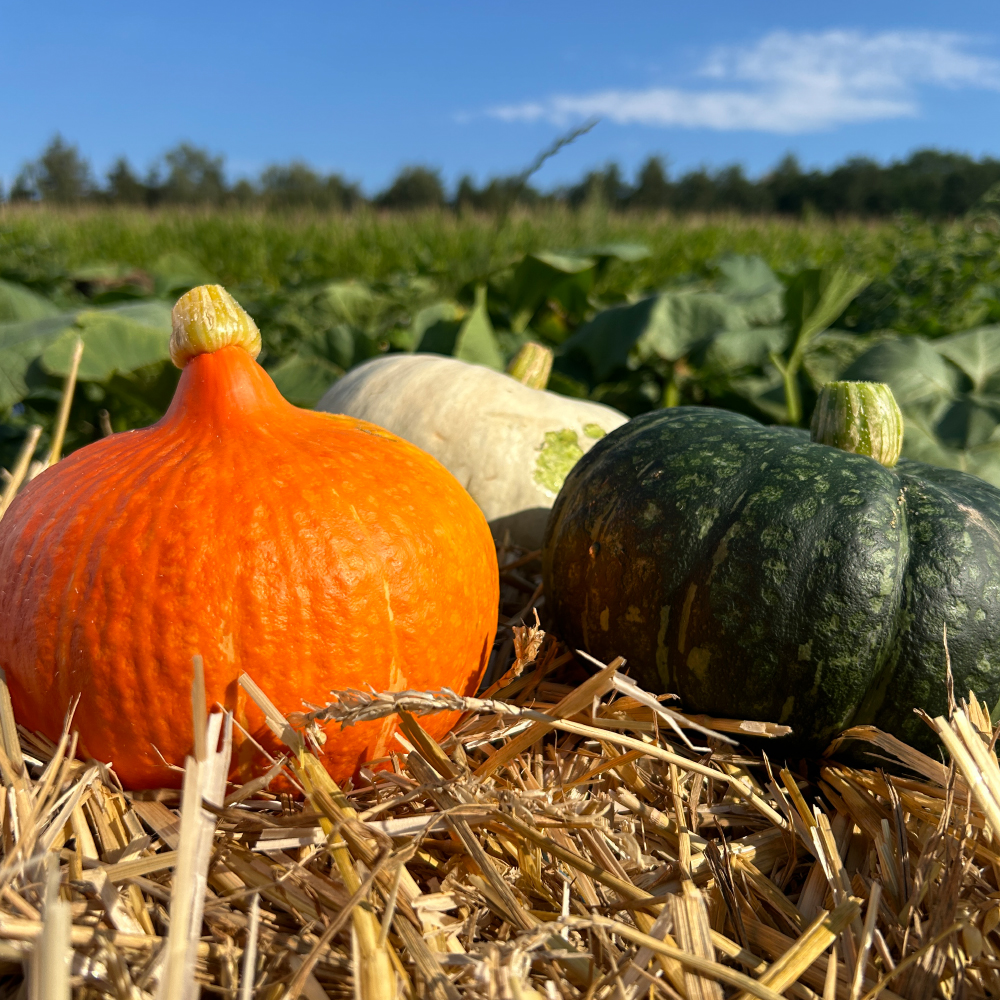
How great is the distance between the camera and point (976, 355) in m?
2.60

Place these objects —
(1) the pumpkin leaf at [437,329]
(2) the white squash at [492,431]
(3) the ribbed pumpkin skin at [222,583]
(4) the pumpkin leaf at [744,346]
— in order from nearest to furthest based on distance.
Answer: (3) the ribbed pumpkin skin at [222,583] < (2) the white squash at [492,431] < (4) the pumpkin leaf at [744,346] < (1) the pumpkin leaf at [437,329]

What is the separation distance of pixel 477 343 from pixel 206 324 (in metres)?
1.67

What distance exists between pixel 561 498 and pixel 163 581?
0.85 metres

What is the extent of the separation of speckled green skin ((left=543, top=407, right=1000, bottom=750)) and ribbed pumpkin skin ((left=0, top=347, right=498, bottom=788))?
1.13 ft

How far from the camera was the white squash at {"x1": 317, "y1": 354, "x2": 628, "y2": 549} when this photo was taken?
2119mm

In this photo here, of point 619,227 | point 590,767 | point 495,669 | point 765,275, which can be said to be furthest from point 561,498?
point 619,227

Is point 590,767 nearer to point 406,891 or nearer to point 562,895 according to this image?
point 562,895

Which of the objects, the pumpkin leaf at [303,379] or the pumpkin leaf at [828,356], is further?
the pumpkin leaf at [303,379]

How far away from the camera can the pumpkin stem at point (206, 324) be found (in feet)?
4.51

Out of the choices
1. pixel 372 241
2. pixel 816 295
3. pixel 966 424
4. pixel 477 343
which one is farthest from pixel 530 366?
pixel 372 241

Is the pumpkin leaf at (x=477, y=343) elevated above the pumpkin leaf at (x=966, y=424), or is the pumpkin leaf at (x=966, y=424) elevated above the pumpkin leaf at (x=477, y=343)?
the pumpkin leaf at (x=477, y=343)

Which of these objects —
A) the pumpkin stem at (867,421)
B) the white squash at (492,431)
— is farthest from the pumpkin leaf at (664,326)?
the pumpkin stem at (867,421)

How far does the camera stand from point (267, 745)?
123cm

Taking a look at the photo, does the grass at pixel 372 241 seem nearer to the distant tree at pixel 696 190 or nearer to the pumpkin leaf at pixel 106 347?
the pumpkin leaf at pixel 106 347
